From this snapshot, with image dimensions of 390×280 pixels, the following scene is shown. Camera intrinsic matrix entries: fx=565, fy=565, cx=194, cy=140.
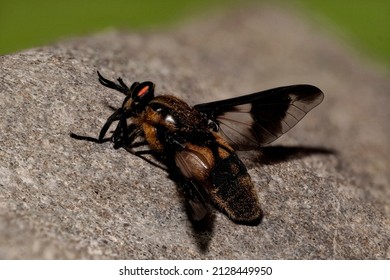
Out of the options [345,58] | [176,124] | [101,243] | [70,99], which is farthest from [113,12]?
[101,243]

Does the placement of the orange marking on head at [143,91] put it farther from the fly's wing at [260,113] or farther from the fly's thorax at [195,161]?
the fly's thorax at [195,161]

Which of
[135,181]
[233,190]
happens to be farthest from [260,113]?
[135,181]

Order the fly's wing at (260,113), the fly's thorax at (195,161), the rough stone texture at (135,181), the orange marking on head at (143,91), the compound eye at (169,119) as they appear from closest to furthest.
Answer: the rough stone texture at (135,181) → the fly's thorax at (195,161) → the compound eye at (169,119) → the orange marking on head at (143,91) → the fly's wing at (260,113)

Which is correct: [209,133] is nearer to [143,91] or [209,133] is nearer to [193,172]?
[193,172]

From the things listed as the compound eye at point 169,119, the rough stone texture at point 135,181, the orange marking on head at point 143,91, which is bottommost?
the rough stone texture at point 135,181

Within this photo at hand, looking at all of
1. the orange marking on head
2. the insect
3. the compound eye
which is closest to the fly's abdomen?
the insect

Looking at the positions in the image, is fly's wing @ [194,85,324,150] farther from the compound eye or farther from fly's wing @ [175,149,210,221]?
→ fly's wing @ [175,149,210,221]

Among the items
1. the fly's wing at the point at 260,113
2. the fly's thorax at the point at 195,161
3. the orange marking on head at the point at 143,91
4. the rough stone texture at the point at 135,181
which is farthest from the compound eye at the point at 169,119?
the rough stone texture at the point at 135,181
